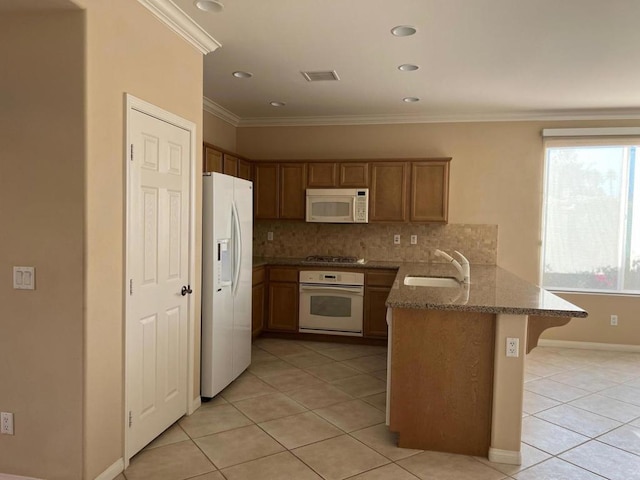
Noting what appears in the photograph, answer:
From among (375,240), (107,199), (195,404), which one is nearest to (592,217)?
(375,240)

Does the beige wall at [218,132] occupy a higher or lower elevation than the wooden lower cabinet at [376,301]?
higher

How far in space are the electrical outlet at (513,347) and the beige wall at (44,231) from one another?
2310 millimetres

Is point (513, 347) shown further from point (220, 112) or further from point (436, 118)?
point (220, 112)

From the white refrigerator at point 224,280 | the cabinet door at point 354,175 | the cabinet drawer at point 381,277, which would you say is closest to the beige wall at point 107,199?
the white refrigerator at point 224,280

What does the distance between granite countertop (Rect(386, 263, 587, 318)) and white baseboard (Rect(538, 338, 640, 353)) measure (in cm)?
193

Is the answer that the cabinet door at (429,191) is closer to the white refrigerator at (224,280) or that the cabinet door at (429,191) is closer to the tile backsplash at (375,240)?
the tile backsplash at (375,240)

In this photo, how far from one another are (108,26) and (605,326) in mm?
5557

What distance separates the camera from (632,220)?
5.18 m

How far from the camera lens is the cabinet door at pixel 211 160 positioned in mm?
4371

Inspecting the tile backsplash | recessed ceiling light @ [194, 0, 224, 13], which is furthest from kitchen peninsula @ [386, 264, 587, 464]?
the tile backsplash

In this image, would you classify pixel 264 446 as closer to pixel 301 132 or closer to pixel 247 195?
pixel 247 195

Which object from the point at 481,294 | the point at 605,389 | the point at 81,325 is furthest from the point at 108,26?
the point at 605,389

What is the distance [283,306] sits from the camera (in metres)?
5.36

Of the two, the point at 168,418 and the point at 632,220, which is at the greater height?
the point at 632,220
